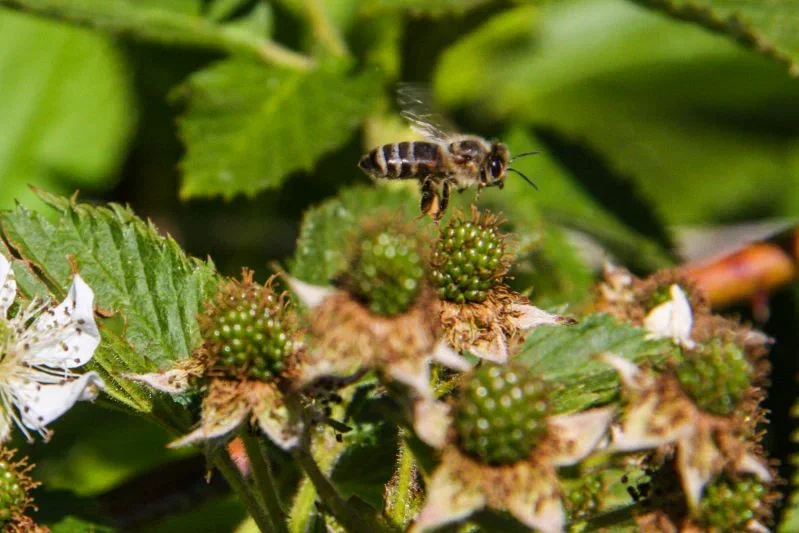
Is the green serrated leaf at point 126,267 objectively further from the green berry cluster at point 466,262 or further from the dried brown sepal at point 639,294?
the dried brown sepal at point 639,294

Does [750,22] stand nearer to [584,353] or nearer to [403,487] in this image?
[584,353]

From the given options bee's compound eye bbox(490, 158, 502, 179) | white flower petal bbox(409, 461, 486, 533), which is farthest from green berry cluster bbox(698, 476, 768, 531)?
bee's compound eye bbox(490, 158, 502, 179)

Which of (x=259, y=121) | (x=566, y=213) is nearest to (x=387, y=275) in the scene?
(x=259, y=121)

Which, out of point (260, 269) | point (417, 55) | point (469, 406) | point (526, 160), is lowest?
point (260, 269)

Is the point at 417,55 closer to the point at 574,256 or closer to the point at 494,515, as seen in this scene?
the point at 574,256

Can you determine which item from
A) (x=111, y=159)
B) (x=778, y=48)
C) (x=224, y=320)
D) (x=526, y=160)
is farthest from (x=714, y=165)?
(x=224, y=320)

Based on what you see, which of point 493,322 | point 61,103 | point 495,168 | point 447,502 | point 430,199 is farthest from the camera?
point 61,103

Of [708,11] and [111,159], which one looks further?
[111,159]
